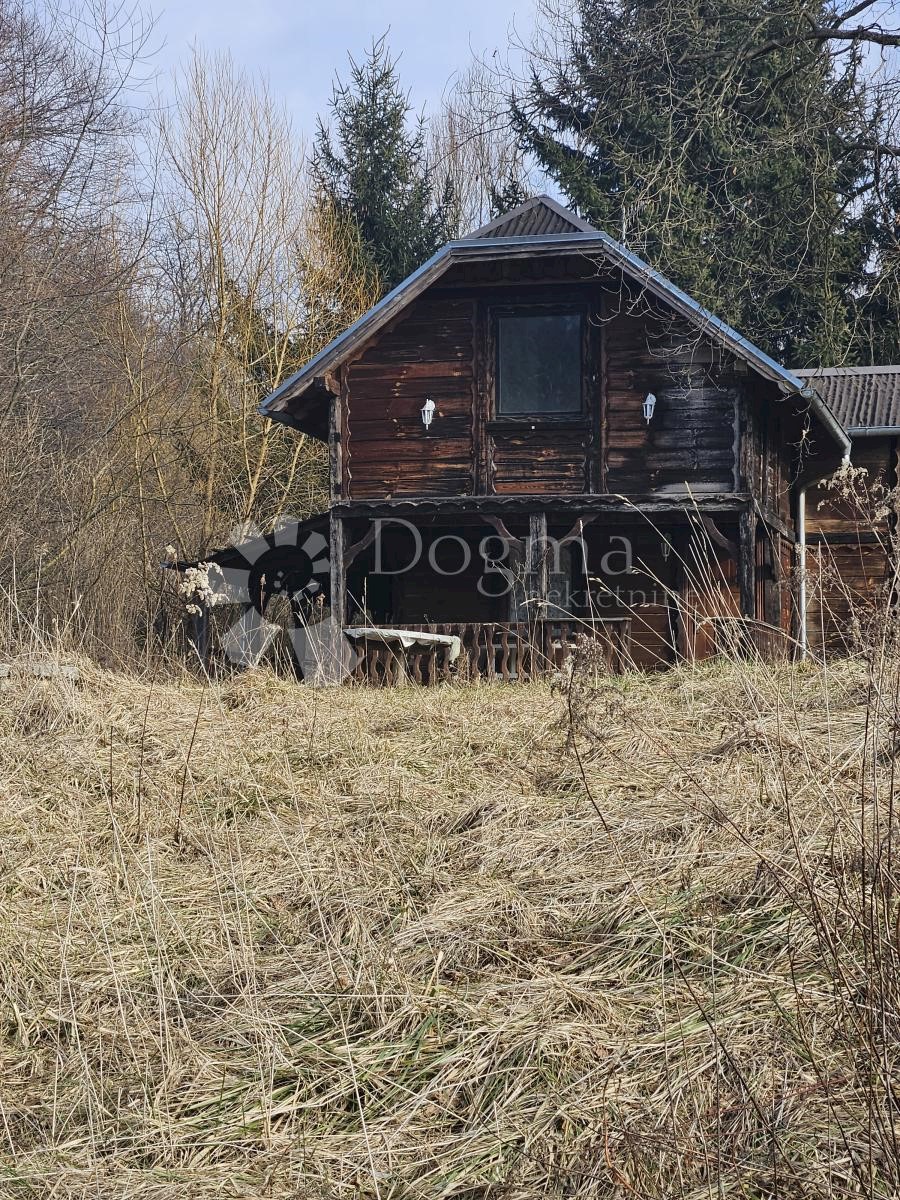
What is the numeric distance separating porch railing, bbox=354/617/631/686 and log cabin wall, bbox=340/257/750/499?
7.05ft

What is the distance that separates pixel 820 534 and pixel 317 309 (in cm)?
1163

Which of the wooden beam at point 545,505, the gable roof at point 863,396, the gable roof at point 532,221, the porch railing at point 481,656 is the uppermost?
the gable roof at point 532,221

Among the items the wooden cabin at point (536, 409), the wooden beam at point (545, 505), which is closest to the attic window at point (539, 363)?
the wooden cabin at point (536, 409)

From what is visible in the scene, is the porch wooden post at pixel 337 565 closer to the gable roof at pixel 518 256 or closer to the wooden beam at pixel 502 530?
the gable roof at pixel 518 256

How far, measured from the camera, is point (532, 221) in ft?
53.0

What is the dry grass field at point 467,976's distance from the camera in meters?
2.86

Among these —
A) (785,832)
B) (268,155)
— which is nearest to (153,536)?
(268,155)

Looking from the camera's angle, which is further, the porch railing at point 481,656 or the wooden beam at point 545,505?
the wooden beam at point 545,505

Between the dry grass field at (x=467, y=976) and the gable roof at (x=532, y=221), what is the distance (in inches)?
426

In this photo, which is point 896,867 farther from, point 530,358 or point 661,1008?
point 530,358

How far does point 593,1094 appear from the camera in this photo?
3.12 meters

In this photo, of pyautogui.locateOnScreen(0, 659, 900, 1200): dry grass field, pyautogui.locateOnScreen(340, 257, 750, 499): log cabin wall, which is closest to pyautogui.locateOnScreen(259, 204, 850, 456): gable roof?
pyautogui.locateOnScreen(340, 257, 750, 499): log cabin wall

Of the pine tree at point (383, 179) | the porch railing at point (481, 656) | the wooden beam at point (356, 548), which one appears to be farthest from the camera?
the pine tree at point (383, 179)

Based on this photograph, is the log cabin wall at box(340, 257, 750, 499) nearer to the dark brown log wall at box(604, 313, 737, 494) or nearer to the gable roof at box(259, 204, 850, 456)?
the dark brown log wall at box(604, 313, 737, 494)
